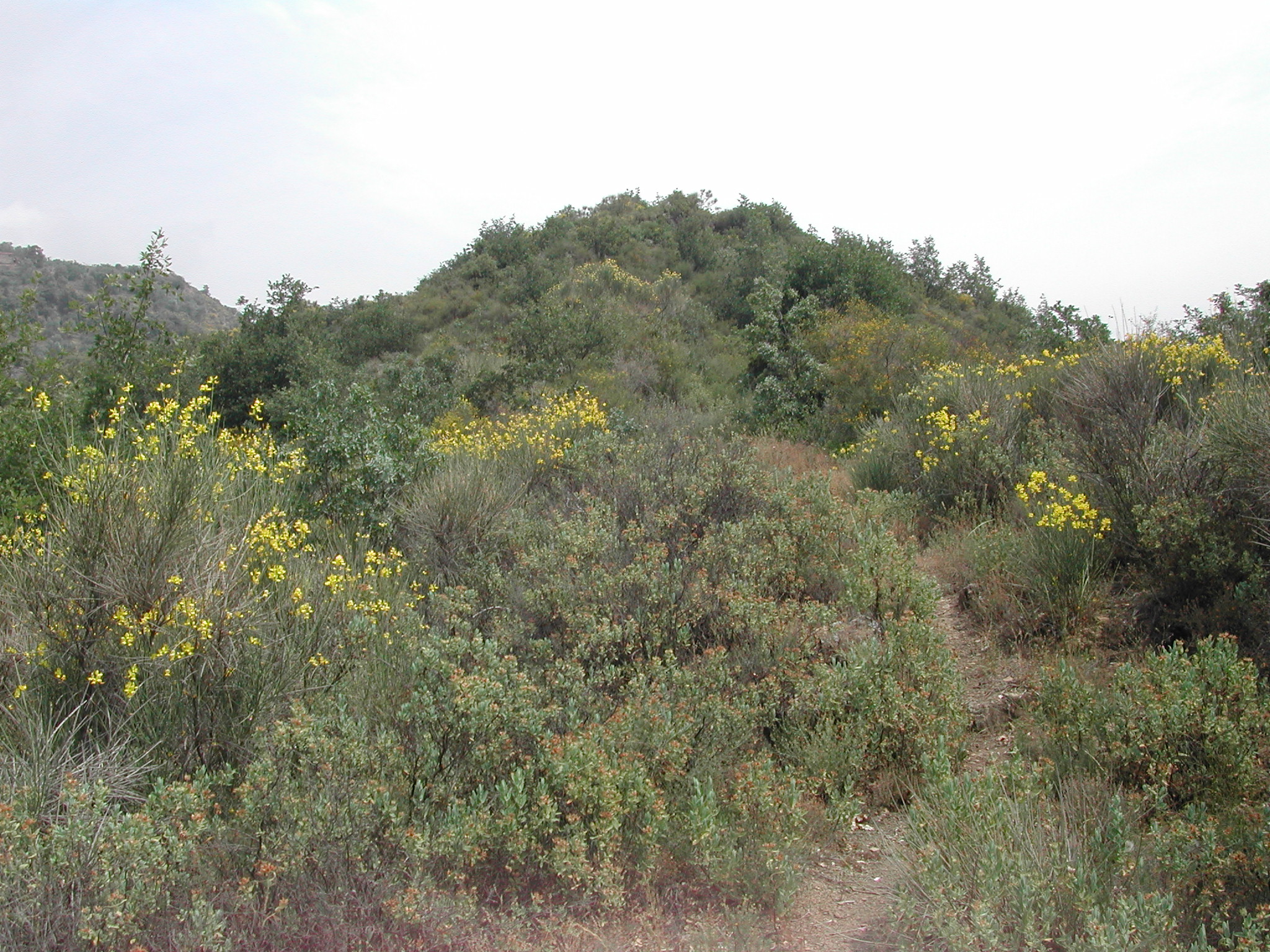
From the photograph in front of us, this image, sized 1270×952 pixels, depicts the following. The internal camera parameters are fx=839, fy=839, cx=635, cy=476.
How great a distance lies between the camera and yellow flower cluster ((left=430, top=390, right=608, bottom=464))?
878cm

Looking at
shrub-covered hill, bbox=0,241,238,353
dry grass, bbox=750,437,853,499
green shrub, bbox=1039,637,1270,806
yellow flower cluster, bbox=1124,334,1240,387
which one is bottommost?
green shrub, bbox=1039,637,1270,806

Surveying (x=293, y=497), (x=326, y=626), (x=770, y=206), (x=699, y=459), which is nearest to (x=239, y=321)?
(x=293, y=497)

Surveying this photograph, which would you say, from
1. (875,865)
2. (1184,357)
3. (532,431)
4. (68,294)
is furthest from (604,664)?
(68,294)

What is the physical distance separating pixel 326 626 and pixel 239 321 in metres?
14.9

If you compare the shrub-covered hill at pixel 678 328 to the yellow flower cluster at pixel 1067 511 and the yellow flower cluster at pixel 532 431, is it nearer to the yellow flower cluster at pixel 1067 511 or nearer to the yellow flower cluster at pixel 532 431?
the yellow flower cluster at pixel 532 431

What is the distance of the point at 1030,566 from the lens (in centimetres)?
570

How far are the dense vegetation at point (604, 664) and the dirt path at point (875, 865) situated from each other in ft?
0.51

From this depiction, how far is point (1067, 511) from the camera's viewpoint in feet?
17.3

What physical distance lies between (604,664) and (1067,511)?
3.05 metres

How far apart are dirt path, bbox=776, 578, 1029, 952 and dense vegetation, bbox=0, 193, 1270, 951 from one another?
155 mm

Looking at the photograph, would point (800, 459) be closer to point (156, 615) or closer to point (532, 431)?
point (532, 431)

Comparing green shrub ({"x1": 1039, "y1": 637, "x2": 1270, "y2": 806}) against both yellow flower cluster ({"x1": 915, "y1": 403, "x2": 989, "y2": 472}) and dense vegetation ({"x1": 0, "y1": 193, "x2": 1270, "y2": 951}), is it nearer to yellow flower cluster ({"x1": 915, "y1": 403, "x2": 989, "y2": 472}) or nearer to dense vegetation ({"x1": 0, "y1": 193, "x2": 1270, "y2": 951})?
dense vegetation ({"x1": 0, "y1": 193, "x2": 1270, "y2": 951})

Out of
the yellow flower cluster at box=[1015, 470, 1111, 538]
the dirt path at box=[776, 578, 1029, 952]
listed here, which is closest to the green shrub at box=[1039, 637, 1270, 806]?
the dirt path at box=[776, 578, 1029, 952]

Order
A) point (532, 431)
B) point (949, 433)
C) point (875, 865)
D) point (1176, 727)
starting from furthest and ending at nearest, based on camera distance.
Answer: point (532, 431)
point (949, 433)
point (875, 865)
point (1176, 727)
